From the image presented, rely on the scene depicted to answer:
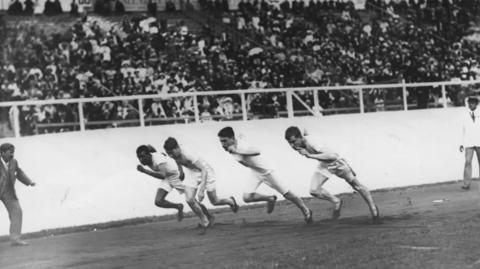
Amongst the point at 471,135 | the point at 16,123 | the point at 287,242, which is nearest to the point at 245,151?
the point at 287,242

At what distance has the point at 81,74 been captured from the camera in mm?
11461

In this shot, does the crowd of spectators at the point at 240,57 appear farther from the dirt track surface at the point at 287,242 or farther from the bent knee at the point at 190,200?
the dirt track surface at the point at 287,242

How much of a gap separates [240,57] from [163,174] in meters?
3.66

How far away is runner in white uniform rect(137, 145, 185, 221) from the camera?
9.59 metres

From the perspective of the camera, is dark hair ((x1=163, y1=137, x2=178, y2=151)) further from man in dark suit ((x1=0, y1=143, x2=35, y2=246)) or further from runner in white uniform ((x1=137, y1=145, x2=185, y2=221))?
man in dark suit ((x1=0, y1=143, x2=35, y2=246))

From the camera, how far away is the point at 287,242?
25.4 ft

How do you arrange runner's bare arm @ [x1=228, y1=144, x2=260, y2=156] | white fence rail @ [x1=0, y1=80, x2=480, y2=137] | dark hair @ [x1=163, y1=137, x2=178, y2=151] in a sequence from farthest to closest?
1. white fence rail @ [x1=0, y1=80, x2=480, y2=137]
2. dark hair @ [x1=163, y1=137, x2=178, y2=151]
3. runner's bare arm @ [x1=228, y1=144, x2=260, y2=156]

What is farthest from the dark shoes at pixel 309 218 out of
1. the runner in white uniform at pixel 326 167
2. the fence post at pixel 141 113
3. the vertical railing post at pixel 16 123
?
the vertical railing post at pixel 16 123

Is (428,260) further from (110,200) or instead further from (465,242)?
(110,200)

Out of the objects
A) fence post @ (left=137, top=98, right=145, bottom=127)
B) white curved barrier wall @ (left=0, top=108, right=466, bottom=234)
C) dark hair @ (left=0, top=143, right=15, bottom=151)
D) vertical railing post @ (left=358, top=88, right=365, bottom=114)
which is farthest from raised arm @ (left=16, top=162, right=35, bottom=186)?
vertical railing post @ (left=358, top=88, right=365, bottom=114)

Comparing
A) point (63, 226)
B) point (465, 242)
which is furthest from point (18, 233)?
point (465, 242)

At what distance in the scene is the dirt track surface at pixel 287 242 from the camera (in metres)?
6.72

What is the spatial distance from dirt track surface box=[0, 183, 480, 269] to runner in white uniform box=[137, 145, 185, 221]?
12.1 inches

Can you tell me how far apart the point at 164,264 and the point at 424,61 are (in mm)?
9259
